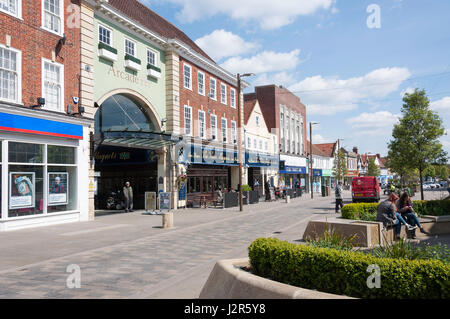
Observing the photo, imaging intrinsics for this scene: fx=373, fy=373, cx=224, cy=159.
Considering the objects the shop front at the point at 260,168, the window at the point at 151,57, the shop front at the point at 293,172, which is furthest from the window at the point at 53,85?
the shop front at the point at 293,172

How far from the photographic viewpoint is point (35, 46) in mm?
15055

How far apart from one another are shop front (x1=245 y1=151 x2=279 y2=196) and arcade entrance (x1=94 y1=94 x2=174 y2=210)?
42.4ft

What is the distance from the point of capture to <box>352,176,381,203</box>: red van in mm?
25953

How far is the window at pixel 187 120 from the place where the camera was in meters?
26.0

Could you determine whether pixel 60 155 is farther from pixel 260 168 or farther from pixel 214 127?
pixel 260 168

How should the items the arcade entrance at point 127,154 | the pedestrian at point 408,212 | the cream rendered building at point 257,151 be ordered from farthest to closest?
the cream rendered building at point 257,151, the arcade entrance at point 127,154, the pedestrian at point 408,212

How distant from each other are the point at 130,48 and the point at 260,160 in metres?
20.7

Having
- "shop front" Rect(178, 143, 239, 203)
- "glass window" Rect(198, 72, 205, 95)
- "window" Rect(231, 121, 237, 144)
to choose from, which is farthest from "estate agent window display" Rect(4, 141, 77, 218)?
"window" Rect(231, 121, 237, 144)

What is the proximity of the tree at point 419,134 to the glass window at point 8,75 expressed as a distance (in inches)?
957

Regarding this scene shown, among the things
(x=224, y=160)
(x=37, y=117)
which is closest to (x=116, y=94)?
(x=37, y=117)

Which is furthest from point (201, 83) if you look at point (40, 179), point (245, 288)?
point (245, 288)

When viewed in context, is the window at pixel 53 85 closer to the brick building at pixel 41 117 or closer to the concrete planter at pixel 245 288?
the brick building at pixel 41 117
